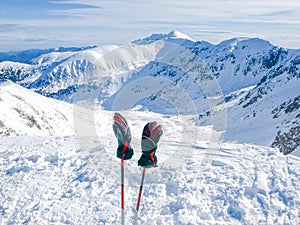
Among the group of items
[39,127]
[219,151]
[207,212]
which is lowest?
[39,127]

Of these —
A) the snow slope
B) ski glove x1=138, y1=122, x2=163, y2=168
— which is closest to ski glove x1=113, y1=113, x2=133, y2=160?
ski glove x1=138, y1=122, x2=163, y2=168

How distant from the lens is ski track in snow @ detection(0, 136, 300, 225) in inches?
385

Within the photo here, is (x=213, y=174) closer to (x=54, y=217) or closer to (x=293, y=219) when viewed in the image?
(x=293, y=219)

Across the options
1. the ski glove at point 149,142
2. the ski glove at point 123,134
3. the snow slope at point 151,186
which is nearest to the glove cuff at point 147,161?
the ski glove at point 149,142

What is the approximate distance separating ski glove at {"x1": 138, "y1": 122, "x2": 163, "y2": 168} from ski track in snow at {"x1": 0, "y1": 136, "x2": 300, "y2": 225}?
2.08 m

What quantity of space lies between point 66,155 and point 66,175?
6.59ft

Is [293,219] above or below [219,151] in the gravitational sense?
above

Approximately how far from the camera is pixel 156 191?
1121 cm

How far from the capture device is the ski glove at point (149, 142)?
8773mm

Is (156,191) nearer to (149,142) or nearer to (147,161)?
(147,161)

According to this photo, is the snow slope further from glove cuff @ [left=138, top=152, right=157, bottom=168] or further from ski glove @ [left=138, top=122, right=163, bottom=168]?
ski glove @ [left=138, top=122, right=163, bottom=168]

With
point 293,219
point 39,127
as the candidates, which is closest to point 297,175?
point 293,219

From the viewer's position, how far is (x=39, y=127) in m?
71.3

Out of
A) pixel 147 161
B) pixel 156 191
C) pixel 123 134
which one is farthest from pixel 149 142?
pixel 156 191
